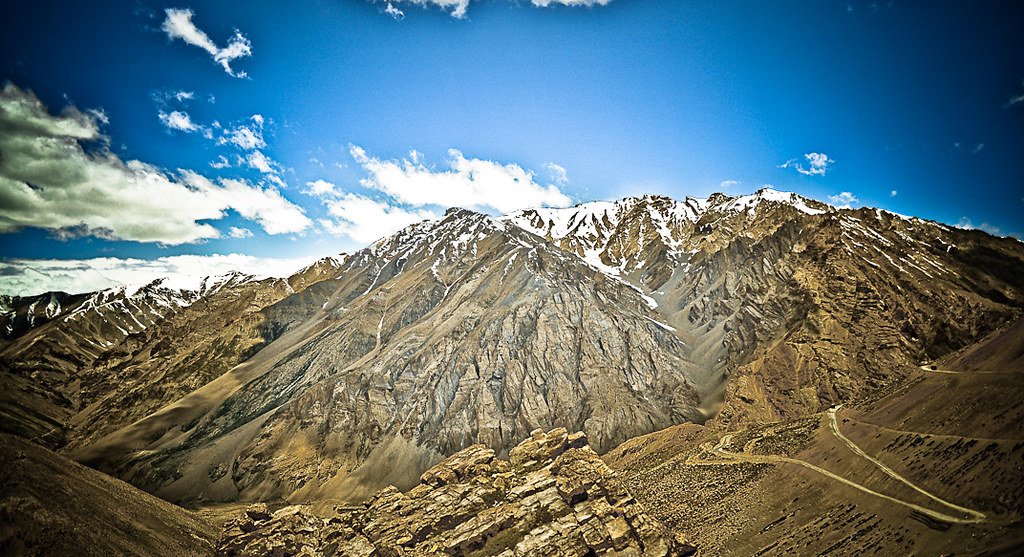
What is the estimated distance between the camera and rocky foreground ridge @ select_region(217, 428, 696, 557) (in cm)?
3881

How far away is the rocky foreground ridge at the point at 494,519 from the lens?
3881 cm

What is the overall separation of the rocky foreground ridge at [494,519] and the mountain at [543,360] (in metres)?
43.1

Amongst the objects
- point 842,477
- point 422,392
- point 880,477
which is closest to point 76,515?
point 842,477

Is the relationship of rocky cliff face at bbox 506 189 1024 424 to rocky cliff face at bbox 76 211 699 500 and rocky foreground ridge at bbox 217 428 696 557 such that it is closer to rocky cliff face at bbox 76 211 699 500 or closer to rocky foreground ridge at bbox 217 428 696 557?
rocky cliff face at bbox 76 211 699 500

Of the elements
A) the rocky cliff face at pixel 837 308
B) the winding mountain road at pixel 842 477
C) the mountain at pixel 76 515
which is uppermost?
the rocky cliff face at pixel 837 308

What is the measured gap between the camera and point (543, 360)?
115 metres

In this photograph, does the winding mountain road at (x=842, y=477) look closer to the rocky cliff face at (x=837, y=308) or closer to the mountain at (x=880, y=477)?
the mountain at (x=880, y=477)

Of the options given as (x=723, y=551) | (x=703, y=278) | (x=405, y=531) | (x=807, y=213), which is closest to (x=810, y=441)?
(x=723, y=551)

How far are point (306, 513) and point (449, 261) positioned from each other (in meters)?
125

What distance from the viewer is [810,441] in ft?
181

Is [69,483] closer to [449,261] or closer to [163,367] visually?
[449,261]

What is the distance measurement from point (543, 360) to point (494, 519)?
75.4 meters

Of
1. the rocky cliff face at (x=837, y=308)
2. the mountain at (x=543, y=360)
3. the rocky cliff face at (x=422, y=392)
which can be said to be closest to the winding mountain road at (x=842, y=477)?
the mountain at (x=543, y=360)

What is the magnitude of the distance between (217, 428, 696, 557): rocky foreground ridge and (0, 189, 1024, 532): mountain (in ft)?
141
